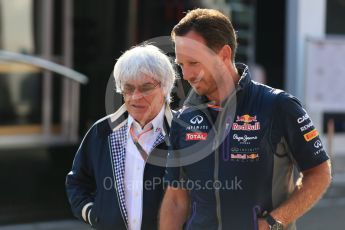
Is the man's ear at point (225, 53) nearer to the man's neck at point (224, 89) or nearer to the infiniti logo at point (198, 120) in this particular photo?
the man's neck at point (224, 89)

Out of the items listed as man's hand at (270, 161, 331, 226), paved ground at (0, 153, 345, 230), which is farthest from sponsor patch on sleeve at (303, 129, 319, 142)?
paved ground at (0, 153, 345, 230)

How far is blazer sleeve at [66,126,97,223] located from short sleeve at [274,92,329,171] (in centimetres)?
95

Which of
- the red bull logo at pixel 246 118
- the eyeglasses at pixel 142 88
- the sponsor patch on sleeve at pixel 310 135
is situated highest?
the eyeglasses at pixel 142 88

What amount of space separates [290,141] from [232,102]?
0.26m

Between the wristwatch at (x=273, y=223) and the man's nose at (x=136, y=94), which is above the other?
the man's nose at (x=136, y=94)

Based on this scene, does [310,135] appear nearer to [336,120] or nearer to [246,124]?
[246,124]

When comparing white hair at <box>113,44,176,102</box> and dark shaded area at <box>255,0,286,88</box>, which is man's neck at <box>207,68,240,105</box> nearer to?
white hair at <box>113,44,176,102</box>

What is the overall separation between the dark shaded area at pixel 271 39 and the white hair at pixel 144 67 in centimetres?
560

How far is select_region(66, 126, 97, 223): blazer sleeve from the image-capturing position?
2.94 metres

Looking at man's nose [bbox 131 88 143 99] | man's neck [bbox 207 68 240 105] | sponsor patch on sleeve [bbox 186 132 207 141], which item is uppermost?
man's neck [bbox 207 68 240 105]

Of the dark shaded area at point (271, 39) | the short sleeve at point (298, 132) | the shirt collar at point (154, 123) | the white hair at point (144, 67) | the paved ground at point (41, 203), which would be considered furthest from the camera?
the dark shaded area at point (271, 39)

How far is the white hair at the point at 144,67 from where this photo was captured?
275 cm

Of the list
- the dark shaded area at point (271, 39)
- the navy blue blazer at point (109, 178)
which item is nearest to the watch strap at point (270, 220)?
the navy blue blazer at point (109, 178)

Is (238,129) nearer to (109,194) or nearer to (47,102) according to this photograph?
(109,194)
